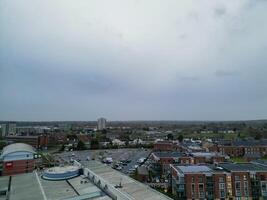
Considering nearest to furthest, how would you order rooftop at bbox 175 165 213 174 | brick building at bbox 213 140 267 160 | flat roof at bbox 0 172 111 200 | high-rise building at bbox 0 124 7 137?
flat roof at bbox 0 172 111 200 < rooftop at bbox 175 165 213 174 < brick building at bbox 213 140 267 160 < high-rise building at bbox 0 124 7 137

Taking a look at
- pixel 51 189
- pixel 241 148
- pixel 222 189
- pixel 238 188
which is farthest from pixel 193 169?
pixel 241 148

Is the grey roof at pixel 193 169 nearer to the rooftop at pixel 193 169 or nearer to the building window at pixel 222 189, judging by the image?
the rooftop at pixel 193 169

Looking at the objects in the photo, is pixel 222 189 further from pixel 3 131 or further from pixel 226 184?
pixel 3 131

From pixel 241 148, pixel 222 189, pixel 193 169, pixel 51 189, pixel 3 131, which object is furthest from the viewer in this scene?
pixel 3 131

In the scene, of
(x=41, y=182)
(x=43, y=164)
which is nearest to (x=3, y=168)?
(x=43, y=164)

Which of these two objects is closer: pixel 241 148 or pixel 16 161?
pixel 16 161

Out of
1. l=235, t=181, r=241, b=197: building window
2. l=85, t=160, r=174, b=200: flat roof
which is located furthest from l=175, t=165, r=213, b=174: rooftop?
l=85, t=160, r=174, b=200: flat roof

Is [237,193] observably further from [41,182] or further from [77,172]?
[41,182]

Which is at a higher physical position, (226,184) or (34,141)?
(34,141)

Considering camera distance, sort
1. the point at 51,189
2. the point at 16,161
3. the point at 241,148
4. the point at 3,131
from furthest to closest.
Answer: the point at 3,131 → the point at 241,148 → the point at 16,161 → the point at 51,189

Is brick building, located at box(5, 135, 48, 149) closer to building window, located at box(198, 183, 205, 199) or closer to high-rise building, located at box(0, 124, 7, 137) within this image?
high-rise building, located at box(0, 124, 7, 137)
